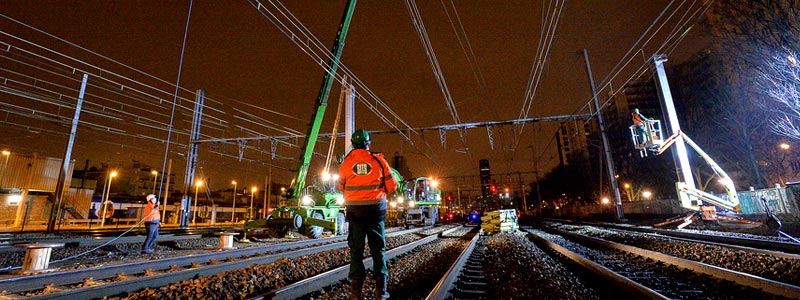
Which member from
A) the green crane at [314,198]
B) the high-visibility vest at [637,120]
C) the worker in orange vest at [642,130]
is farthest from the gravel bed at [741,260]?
the green crane at [314,198]

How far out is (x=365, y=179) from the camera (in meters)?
3.67

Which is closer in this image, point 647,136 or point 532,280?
point 532,280

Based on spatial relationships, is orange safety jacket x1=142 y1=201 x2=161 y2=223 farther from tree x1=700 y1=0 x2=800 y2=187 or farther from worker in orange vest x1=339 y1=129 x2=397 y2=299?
tree x1=700 y1=0 x2=800 y2=187

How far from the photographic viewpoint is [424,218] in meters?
21.2

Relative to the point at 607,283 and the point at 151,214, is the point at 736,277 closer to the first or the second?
the point at 607,283

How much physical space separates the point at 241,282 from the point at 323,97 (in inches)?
344

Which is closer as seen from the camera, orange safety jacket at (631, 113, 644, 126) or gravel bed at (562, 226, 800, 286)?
gravel bed at (562, 226, 800, 286)

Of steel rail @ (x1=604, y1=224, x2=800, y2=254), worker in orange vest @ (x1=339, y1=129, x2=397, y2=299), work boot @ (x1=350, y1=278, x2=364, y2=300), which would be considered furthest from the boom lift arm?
work boot @ (x1=350, y1=278, x2=364, y2=300)

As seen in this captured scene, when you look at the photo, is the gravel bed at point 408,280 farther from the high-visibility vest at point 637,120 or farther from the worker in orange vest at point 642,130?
the high-visibility vest at point 637,120

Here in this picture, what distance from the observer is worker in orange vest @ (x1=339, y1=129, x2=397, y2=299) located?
357cm

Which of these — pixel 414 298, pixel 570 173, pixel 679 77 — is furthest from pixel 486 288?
pixel 570 173

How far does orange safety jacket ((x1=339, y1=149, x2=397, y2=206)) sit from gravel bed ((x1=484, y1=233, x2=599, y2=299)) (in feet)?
6.32

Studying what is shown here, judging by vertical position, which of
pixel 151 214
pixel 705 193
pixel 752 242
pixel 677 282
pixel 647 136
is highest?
pixel 647 136

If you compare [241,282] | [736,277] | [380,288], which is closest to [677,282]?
[736,277]
